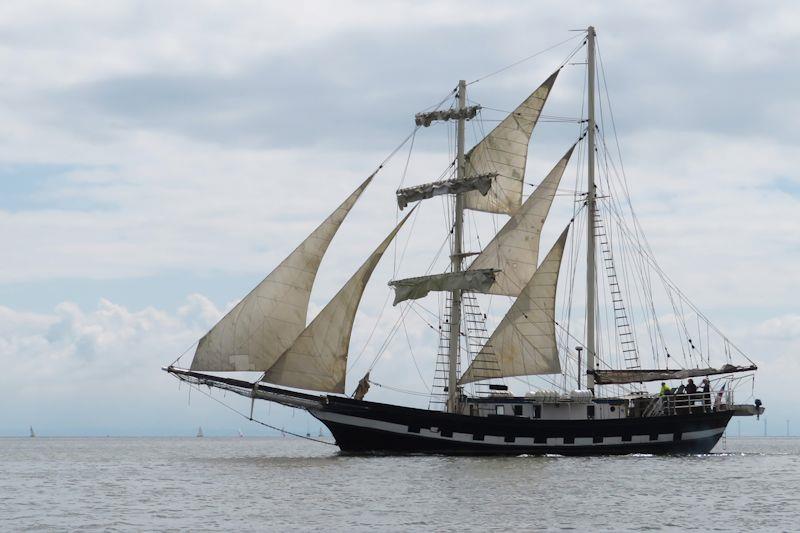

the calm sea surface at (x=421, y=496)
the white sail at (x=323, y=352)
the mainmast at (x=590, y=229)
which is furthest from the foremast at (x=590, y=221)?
the white sail at (x=323, y=352)

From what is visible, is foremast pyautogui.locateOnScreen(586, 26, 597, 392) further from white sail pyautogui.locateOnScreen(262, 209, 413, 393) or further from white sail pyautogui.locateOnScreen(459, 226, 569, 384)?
white sail pyautogui.locateOnScreen(262, 209, 413, 393)

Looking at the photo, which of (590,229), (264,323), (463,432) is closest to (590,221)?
(590,229)

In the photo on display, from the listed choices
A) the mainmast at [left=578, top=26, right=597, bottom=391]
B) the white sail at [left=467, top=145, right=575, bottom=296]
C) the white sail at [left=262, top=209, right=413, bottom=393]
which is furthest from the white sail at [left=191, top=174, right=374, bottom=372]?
the mainmast at [left=578, top=26, right=597, bottom=391]

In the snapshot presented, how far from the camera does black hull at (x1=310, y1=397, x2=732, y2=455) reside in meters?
54.1

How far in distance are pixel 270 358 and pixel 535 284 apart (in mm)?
14024

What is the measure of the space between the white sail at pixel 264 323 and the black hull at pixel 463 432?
4.93 metres

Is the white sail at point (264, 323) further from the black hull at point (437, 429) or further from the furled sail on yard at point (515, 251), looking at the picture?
the furled sail on yard at point (515, 251)

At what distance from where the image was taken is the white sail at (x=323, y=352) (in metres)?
51.5

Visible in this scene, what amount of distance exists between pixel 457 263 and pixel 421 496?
65.9 feet

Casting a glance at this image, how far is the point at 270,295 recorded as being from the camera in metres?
50.5

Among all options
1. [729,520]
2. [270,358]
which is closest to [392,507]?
[729,520]

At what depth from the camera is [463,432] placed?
5444cm

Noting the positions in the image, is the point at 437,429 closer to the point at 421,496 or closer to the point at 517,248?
the point at 517,248

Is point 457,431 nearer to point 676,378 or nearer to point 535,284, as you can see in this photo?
point 535,284
